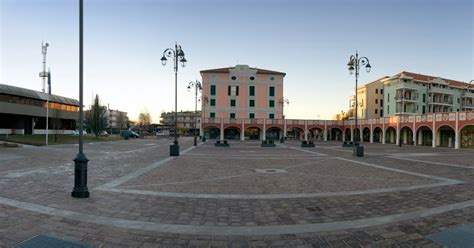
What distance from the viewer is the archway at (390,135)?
5221 centimetres

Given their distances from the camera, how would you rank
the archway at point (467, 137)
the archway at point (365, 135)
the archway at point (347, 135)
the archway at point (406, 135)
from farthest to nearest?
the archway at point (365, 135) < the archway at point (347, 135) < the archway at point (406, 135) < the archway at point (467, 137)

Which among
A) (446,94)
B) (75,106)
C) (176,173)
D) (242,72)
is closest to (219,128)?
(242,72)

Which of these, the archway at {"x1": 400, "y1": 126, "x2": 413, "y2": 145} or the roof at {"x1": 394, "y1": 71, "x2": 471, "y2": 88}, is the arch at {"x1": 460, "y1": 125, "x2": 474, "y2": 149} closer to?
the archway at {"x1": 400, "y1": 126, "x2": 413, "y2": 145}

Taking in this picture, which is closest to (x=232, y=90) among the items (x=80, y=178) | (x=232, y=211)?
(x=80, y=178)

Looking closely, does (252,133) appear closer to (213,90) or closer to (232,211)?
(213,90)

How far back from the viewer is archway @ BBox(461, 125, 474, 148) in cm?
3809

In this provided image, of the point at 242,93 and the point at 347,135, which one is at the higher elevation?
the point at 242,93

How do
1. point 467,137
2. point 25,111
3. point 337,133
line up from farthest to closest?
1. point 337,133
2. point 25,111
3. point 467,137

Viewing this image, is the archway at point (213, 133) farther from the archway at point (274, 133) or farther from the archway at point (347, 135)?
the archway at point (347, 135)

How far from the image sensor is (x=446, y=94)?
66.2m

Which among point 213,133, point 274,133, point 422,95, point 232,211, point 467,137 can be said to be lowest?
point 232,211

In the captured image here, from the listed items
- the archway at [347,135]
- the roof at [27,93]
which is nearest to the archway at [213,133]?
the archway at [347,135]

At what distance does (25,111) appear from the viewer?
43.6 m

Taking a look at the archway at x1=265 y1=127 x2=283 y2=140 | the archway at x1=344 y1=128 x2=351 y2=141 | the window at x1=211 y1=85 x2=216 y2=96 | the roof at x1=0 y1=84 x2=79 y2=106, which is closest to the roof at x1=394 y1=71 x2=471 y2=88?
the archway at x1=344 y1=128 x2=351 y2=141
